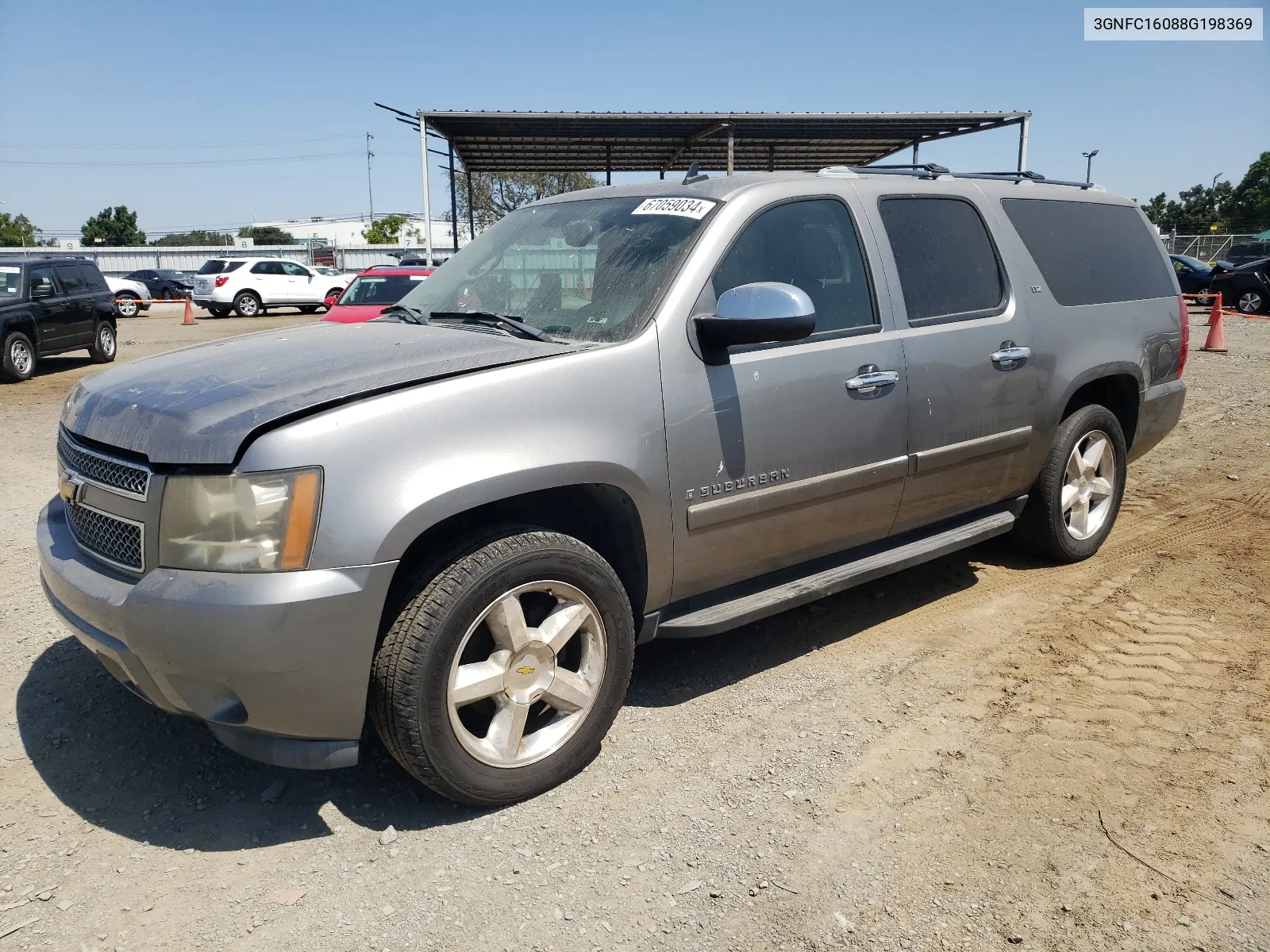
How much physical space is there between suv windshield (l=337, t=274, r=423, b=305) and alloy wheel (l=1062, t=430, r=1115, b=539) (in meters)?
11.3

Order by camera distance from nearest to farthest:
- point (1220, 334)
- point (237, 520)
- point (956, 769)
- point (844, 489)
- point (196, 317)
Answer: point (237, 520) → point (956, 769) → point (844, 489) → point (1220, 334) → point (196, 317)

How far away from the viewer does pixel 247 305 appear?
26.8 meters

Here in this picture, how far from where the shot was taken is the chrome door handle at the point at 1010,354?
412cm

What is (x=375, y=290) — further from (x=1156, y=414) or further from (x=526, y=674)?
(x=526, y=674)

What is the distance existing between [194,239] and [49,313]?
306ft

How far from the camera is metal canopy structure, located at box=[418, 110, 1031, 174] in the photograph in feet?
50.9

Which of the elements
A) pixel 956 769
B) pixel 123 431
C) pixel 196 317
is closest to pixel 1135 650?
pixel 956 769

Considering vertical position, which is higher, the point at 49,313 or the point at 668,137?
the point at 668,137

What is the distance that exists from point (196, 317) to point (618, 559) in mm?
27957

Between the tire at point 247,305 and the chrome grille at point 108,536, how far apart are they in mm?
25828

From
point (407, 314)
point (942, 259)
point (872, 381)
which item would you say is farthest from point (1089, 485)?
point (407, 314)

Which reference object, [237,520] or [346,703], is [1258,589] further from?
[237,520]

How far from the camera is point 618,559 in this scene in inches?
126

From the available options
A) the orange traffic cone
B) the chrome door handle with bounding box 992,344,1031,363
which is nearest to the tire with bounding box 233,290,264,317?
the orange traffic cone
